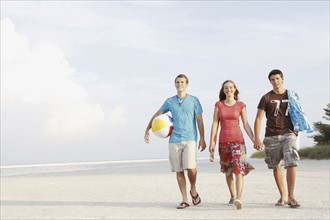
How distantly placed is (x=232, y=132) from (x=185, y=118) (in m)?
0.77

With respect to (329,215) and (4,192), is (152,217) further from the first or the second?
(4,192)

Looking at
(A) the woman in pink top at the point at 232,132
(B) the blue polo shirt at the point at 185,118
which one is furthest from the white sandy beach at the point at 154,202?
(B) the blue polo shirt at the point at 185,118

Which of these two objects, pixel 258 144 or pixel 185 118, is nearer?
pixel 258 144

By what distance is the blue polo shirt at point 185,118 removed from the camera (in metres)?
7.49

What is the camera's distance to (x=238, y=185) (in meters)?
7.23

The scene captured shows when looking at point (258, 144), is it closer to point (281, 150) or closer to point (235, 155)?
point (235, 155)

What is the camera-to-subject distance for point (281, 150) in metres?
7.48

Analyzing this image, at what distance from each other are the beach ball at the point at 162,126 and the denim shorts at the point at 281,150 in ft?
5.05

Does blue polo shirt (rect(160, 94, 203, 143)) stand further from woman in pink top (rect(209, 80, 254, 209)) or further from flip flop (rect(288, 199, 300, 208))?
flip flop (rect(288, 199, 300, 208))

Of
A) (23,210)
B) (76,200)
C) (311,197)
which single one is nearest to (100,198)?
(76,200)

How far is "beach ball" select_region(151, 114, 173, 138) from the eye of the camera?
746 centimetres

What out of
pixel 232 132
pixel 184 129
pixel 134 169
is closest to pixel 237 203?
pixel 232 132

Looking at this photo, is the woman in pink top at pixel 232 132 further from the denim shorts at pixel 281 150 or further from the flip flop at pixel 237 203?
the denim shorts at pixel 281 150

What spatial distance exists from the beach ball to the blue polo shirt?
3.6 inches
